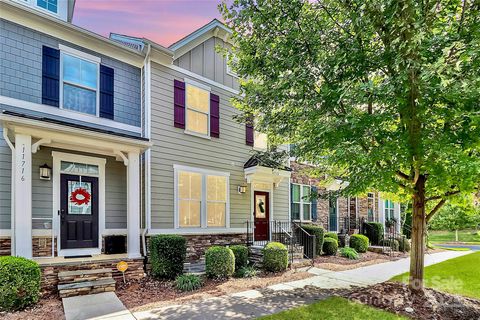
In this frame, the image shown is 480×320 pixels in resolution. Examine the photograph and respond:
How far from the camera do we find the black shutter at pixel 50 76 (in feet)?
25.5

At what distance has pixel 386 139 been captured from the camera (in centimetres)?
609

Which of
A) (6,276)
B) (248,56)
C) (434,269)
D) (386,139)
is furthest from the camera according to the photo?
(434,269)

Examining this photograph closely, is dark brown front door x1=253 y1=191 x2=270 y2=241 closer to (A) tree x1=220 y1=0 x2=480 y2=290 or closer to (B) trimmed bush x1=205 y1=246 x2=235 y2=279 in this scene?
(B) trimmed bush x1=205 y1=246 x2=235 y2=279

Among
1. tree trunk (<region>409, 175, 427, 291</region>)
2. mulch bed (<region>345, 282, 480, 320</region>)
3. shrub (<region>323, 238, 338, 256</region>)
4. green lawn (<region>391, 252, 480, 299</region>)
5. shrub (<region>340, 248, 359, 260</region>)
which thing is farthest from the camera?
shrub (<region>323, 238, 338, 256</region>)

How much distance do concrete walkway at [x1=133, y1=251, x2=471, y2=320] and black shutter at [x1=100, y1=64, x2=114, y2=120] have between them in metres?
5.56

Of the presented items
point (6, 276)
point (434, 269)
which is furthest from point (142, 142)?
point (434, 269)

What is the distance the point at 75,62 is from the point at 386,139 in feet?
26.2

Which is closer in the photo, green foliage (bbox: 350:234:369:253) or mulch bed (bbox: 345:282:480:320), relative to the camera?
mulch bed (bbox: 345:282:480:320)

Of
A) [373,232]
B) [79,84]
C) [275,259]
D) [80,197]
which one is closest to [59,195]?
[80,197]

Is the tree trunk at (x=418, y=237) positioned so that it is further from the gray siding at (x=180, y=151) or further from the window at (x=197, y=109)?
the window at (x=197, y=109)

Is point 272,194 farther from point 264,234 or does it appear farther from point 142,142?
point 142,142

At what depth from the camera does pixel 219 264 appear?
810cm

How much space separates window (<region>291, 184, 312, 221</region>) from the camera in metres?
13.8

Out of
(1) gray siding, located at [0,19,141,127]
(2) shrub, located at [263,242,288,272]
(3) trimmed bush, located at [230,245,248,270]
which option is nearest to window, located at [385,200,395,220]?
(2) shrub, located at [263,242,288,272]
